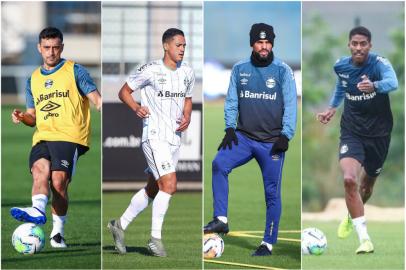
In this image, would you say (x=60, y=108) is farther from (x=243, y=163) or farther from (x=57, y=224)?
(x=243, y=163)

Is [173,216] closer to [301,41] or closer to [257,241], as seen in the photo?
[257,241]

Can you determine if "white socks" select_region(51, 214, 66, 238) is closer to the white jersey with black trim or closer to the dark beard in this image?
the white jersey with black trim

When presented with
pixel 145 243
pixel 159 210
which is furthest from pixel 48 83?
pixel 145 243

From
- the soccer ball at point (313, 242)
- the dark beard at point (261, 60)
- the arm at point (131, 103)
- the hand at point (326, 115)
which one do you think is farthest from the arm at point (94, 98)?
the soccer ball at point (313, 242)

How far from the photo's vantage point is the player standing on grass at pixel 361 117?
8.24m

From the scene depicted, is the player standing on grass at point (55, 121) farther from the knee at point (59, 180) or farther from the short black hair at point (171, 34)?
the short black hair at point (171, 34)

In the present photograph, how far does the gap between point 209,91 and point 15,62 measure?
15514 millimetres

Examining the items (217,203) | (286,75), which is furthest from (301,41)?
(217,203)

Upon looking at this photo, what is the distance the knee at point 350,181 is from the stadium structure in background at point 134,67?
1.44 m

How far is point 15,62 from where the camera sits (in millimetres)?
23078

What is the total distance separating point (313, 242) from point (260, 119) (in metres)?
1.12

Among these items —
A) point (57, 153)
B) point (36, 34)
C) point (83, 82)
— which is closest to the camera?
point (57, 153)

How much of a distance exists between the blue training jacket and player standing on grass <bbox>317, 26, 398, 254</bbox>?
685mm

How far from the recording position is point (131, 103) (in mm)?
7996
